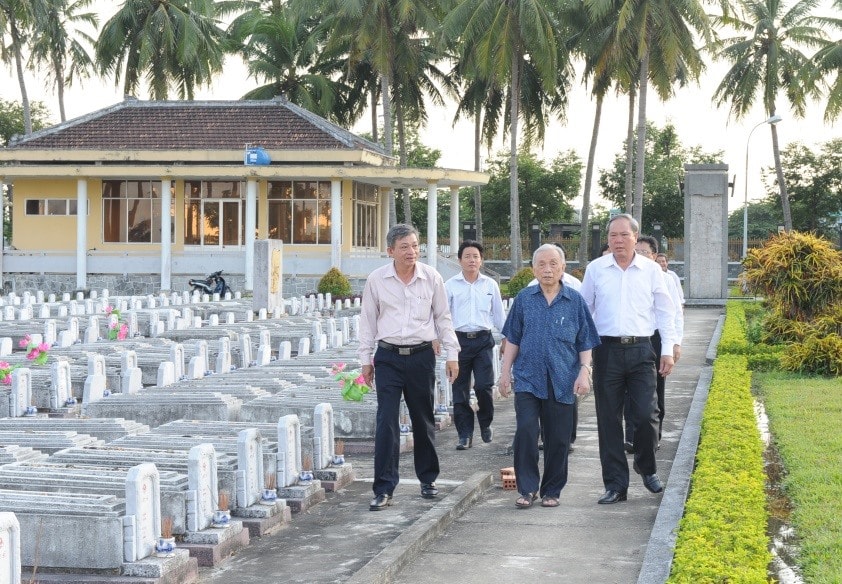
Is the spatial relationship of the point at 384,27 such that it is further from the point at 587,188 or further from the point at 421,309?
the point at 421,309

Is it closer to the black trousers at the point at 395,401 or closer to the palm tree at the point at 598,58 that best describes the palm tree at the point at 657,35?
the palm tree at the point at 598,58

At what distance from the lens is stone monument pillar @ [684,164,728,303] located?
3281cm

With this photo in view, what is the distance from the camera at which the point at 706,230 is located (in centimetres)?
3306

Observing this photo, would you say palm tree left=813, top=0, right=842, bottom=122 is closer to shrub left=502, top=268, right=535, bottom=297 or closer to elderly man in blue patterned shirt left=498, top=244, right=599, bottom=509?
shrub left=502, top=268, right=535, bottom=297

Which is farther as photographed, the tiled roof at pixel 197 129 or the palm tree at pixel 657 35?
the palm tree at pixel 657 35

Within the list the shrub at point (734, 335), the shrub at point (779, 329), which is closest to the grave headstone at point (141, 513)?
the shrub at point (734, 335)

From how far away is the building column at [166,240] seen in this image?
3491 centimetres

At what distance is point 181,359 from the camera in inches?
497

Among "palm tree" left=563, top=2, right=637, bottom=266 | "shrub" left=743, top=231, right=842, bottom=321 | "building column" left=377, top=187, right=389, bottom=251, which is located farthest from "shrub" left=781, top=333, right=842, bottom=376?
"building column" left=377, top=187, right=389, bottom=251

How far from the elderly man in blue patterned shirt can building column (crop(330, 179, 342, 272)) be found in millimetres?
26632

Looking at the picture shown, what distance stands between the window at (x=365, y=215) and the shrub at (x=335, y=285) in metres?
6.83

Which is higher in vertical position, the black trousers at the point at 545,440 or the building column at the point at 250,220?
the building column at the point at 250,220

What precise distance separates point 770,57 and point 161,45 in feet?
78.9

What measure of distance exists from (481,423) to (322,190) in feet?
89.2
